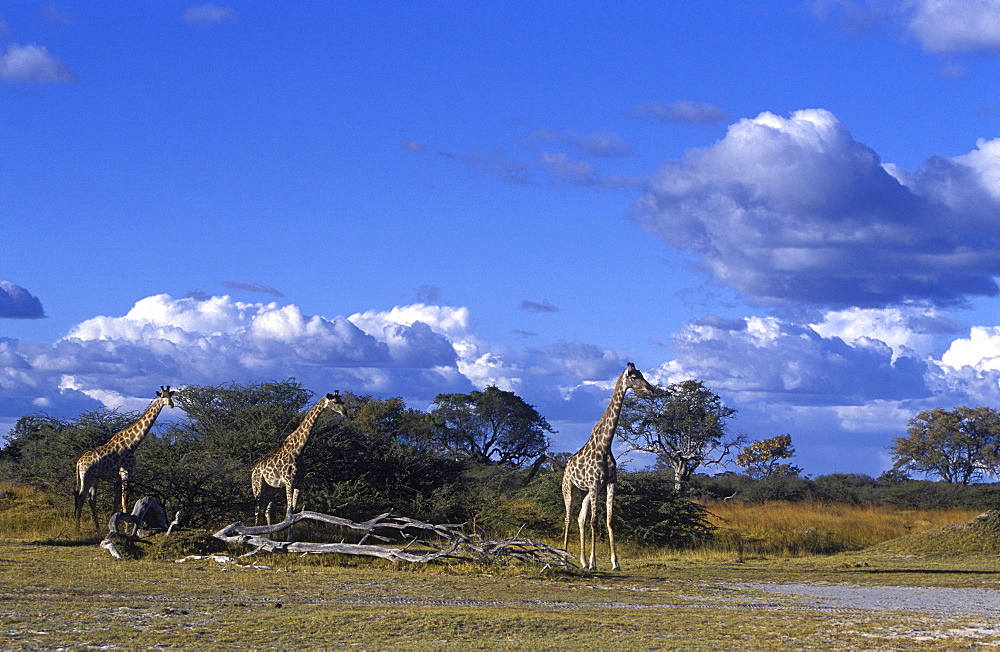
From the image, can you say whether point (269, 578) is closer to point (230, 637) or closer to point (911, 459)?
point (230, 637)

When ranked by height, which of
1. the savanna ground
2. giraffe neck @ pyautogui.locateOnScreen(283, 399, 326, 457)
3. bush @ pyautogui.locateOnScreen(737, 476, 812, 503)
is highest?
giraffe neck @ pyautogui.locateOnScreen(283, 399, 326, 457)

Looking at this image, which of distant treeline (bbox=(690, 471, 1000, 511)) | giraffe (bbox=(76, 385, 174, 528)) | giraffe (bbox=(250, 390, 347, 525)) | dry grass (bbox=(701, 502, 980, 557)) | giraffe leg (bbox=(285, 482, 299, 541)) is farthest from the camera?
distant treeline (bbox=(690, 471, 1000, 511))

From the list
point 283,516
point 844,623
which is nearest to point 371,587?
point 844,623

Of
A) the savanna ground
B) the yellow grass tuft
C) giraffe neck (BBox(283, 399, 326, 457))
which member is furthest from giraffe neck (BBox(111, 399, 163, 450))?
giraffe neck (BBox(283, 399, 326, 457))

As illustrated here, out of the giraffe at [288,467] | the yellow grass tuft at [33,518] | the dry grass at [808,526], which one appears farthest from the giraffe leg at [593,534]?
the yellow grass tuft at [33,518]

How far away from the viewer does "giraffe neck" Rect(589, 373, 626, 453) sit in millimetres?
19875

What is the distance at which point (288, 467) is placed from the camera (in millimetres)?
20250

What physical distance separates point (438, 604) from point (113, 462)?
10.5 meters

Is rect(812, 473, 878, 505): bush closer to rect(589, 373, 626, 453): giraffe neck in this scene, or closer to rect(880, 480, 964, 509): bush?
rect(880, 480, 964, 509): bush

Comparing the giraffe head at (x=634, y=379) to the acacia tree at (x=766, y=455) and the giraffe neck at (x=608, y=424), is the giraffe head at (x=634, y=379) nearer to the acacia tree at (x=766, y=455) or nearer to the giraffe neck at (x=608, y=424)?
the giraffe neck at (x=608, y=424)

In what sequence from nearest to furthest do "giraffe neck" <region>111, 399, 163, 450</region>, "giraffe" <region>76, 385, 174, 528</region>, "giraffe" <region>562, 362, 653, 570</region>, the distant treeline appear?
"giraffe" <region>562, 362, 653, 570</region> < "giraffe" <region>76, 385, 174, 528</region> < "giraffe neck" <region>111, 399, 163, 450</region> < the distant treeline

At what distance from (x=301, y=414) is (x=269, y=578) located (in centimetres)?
1139

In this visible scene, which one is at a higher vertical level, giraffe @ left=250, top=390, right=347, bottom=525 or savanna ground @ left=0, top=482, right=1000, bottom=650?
giraffe @ left=250, top=390, right=347, bottom=525

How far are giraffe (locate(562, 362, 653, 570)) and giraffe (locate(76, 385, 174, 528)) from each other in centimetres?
823
